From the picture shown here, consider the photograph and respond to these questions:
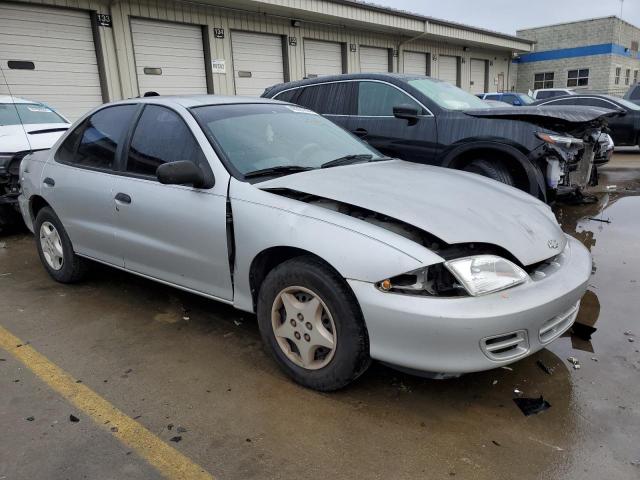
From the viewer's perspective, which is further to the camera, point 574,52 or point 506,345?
point 574,52

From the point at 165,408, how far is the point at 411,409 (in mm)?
1283

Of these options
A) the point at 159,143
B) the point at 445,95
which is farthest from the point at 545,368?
the point at 445,95

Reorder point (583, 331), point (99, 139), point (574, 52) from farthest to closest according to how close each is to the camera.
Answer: point (574, 52) < point (99, 139) < point (583, 331)

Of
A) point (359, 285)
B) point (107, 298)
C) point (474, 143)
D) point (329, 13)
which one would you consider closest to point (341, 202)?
point (359, 285)

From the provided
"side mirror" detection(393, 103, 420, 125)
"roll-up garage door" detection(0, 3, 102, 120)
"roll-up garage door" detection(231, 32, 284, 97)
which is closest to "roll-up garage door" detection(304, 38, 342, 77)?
"roll-up garage door" detection(231, 32, 284, 97)

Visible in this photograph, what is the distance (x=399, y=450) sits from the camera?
2.35 metres

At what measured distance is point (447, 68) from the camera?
2283cm

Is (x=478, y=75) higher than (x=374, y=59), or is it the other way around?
(x=374, y=59)

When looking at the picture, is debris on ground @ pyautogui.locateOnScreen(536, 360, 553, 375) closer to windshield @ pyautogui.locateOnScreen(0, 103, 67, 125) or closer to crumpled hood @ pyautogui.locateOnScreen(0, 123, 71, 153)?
crumpled hood @ pyautogui.locateOnScreen(0, 123, 71, 153)

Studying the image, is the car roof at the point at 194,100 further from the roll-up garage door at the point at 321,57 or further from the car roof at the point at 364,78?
Answer: the roll-up garage door at the point at 321,57

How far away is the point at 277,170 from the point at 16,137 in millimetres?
4987

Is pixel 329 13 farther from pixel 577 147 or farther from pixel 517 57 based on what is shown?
pixel 517 57

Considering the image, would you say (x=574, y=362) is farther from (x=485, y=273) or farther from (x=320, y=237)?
(x=320, y=237)

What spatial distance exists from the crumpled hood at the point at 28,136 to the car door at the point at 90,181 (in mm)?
2368
